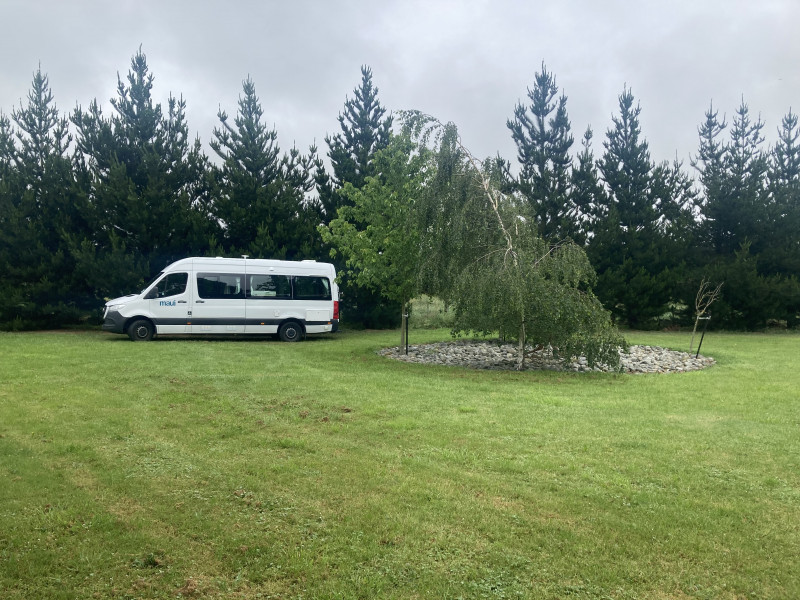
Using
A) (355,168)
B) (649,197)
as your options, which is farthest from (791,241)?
(355,168)

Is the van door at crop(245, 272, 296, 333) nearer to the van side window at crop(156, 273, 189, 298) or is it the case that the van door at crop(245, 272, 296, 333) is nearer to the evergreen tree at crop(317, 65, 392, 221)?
the van side window at crop(156, 273, 189, 298)

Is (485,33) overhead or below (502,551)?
overhead

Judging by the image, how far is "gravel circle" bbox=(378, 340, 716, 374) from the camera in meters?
12.0

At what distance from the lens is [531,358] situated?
13438 mm

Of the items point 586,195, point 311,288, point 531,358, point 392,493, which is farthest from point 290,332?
point 586,195

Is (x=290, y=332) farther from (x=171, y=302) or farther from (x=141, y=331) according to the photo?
(x=141, y=331)

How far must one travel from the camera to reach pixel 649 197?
24.5 metres

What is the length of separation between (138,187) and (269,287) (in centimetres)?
657

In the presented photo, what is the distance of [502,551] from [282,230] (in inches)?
705

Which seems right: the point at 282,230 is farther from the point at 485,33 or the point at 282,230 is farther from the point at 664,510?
the point at 664,510

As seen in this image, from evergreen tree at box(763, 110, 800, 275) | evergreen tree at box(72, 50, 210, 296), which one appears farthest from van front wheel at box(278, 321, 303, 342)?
evergreen tree at box(763, 110, 800, 275)

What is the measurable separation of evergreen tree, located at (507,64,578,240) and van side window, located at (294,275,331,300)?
1043 cm

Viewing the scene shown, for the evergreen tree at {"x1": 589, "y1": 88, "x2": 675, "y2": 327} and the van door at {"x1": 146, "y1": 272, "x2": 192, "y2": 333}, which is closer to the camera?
the van door at {"x1": 146, "y1": 272, "x2": 192, "y2": 333}

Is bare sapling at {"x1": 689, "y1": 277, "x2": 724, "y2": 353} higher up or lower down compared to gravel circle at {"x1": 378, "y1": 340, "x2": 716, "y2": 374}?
higher up
